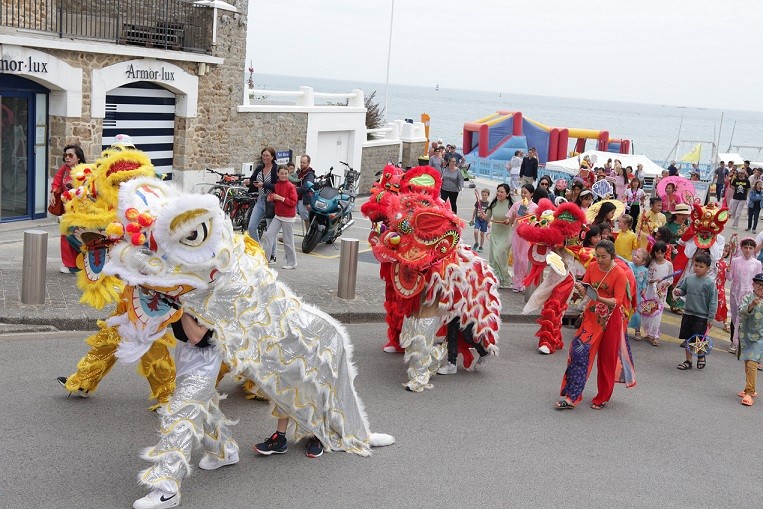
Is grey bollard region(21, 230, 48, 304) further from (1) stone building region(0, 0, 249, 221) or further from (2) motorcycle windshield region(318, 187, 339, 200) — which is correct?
(2) motorcycle windshield region(318, 187, 339, 200)

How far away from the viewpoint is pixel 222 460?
646 centimetres

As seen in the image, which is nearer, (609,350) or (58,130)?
(609,350)

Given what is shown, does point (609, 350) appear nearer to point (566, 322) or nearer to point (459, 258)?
point (459, 258)

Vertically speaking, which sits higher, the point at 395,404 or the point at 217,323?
the point at 217,323

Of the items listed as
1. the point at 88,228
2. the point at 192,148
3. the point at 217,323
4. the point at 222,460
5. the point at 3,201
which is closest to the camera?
the point at 217,323

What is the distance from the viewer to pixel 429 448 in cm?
731

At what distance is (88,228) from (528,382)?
499 cm

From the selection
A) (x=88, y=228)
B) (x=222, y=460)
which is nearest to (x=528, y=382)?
(x=222, y=460)

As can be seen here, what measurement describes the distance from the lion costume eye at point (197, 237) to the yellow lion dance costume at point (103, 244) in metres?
1.46

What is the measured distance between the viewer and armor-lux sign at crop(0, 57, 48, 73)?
13900 millimetres

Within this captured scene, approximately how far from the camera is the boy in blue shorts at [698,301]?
10.7 m

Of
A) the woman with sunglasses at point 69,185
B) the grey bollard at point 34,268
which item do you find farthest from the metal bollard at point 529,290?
the grey bollard at point 34,268

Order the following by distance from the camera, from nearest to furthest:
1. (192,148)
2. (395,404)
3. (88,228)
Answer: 1. (88,228)
2. (395,404)
3. (192,148)

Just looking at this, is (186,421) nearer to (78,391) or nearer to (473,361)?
(78,391)
